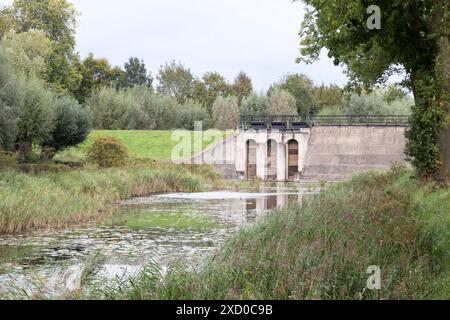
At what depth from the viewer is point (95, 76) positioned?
272ft

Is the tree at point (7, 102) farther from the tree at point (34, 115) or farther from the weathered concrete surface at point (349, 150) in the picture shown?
the weathered concrete surface at point (349, 150)

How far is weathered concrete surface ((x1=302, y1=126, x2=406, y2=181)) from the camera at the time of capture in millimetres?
51562

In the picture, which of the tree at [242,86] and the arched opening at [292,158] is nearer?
the arched opening at [292,158]

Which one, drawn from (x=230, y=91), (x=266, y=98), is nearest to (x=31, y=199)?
(x=266, y=98)

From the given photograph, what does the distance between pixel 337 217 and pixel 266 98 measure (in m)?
66.1

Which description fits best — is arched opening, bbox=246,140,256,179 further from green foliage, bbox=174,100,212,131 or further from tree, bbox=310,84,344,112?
tree, bbox=310,84,344,112

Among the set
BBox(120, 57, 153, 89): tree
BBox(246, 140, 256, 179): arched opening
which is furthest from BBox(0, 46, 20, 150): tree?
BBox(120, 57, 153, 89): tree

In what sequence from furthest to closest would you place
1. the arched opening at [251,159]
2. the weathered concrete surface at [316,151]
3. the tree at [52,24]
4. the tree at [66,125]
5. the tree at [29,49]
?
the tree at [52,24]
the arched opening at [251,159]
the weathered concrete surface at [316,151]
the tree at [29,49]
the tree at [66,125]

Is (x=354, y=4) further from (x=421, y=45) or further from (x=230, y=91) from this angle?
(x=230, y=91)

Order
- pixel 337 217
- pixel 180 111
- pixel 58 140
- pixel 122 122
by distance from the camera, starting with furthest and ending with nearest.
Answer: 1. pixel 180 111
2. pixel 122 122
3. pixel 58 140
4. pixel 337 217

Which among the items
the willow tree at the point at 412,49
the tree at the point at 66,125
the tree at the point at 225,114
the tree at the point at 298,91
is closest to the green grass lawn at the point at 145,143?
the tree at the point at 66,125

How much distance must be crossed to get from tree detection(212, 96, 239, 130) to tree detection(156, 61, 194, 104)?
1852 centimetres

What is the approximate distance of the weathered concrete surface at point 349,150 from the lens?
169 ft

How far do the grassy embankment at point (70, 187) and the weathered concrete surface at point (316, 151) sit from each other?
1279 centimetres
